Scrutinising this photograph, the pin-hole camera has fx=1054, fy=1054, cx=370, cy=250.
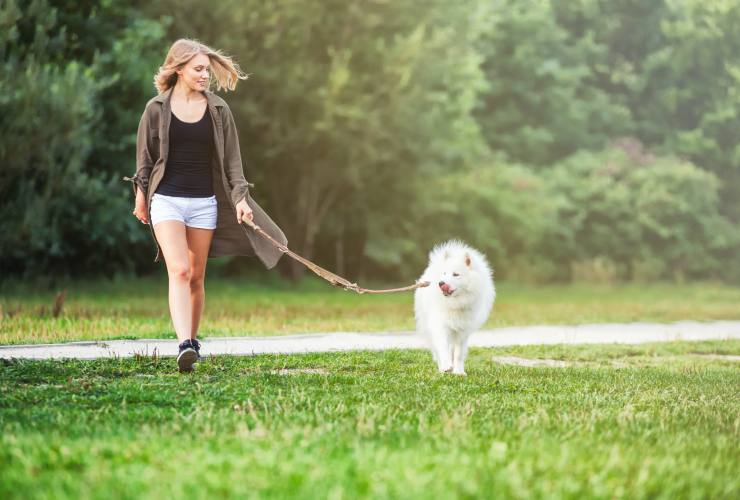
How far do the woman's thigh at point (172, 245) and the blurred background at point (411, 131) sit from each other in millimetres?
10729

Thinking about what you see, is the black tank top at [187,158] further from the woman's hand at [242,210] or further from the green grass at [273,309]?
the green grass at [273,309]

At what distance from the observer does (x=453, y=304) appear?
9.77m

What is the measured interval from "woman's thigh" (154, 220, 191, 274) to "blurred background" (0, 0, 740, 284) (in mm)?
10729

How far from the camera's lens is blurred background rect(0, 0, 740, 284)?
65.3 ft

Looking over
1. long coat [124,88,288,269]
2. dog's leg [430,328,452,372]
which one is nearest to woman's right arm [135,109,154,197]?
long coat [124,88,288,269]

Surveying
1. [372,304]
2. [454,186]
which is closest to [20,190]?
[372,304]

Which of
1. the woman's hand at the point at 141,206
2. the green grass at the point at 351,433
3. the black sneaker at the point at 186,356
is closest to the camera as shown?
the green grass at the point at 351,433

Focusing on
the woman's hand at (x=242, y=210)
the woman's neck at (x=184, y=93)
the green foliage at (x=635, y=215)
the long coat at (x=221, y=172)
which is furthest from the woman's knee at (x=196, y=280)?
the green foliage at (x=635, y=215)

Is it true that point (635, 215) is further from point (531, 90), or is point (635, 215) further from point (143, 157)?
point (143, 157)

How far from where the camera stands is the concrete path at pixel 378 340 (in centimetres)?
1031

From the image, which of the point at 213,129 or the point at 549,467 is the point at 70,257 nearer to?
the point at 213,129

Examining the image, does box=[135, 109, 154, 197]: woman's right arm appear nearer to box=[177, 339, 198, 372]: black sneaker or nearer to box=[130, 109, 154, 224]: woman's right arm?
box=[130, 109, 154, 224]: woman's right arm

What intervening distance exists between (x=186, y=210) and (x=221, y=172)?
1.44 feet

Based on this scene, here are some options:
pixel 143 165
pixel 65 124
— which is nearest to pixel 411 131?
pixel 65 124
